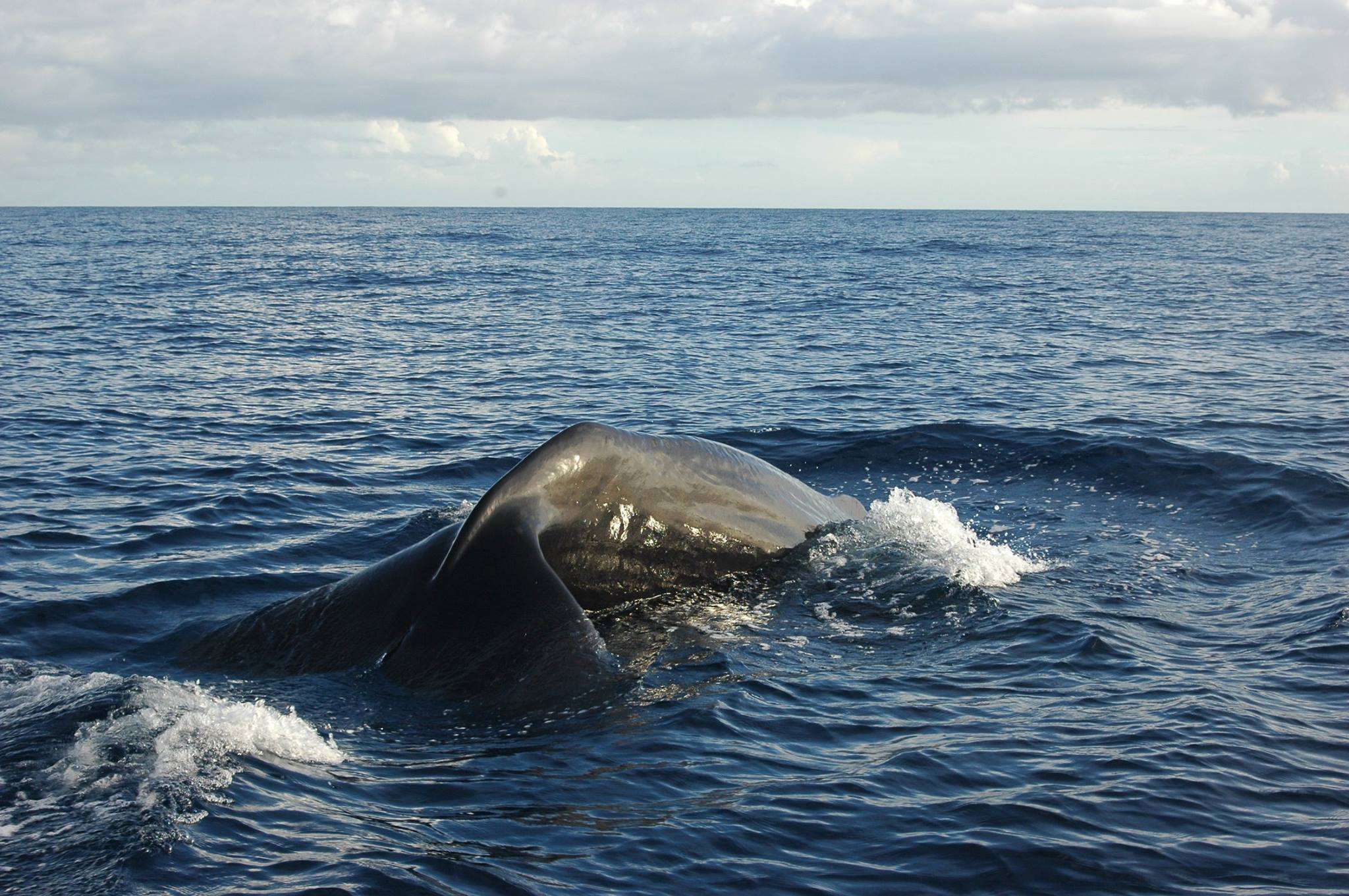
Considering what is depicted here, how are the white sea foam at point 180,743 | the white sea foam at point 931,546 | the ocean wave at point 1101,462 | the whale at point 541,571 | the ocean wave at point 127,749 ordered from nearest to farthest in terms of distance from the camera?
1. the ocean wave at point 127,749
2. the white sea foam at point 180,743
3. the whale at point 541,571
4. the white sea foam at point 931,546
5. the ocean wave at point 1101,462

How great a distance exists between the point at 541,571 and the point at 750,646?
2.04 metres

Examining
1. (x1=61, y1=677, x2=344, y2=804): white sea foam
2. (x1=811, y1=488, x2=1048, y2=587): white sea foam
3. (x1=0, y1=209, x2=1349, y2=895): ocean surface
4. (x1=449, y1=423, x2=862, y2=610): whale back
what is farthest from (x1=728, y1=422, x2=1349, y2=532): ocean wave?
(x1=61, y1=677, x2=344, y2=804): white sea foam

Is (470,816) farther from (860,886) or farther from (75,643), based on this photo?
(75,643)

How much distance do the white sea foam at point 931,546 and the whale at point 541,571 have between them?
367mm

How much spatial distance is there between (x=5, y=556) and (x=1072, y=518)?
423 inches

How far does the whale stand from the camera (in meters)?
6.33

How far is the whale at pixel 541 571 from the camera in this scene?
20.8ft

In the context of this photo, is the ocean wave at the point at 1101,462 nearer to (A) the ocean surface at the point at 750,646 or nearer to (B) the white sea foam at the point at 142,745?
(A) the ocean surface at the point at 750,646

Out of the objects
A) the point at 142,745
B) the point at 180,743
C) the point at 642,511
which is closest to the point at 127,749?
the point at 142,745

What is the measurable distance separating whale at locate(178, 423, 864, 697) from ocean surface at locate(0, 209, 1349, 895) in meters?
0.22

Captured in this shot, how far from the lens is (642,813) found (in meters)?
5.59

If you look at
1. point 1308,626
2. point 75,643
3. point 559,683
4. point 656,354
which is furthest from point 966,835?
point 656,354

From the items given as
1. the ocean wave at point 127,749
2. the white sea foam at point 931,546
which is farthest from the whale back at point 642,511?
the ocean wave at point 127,749

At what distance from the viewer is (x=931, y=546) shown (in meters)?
10.0
